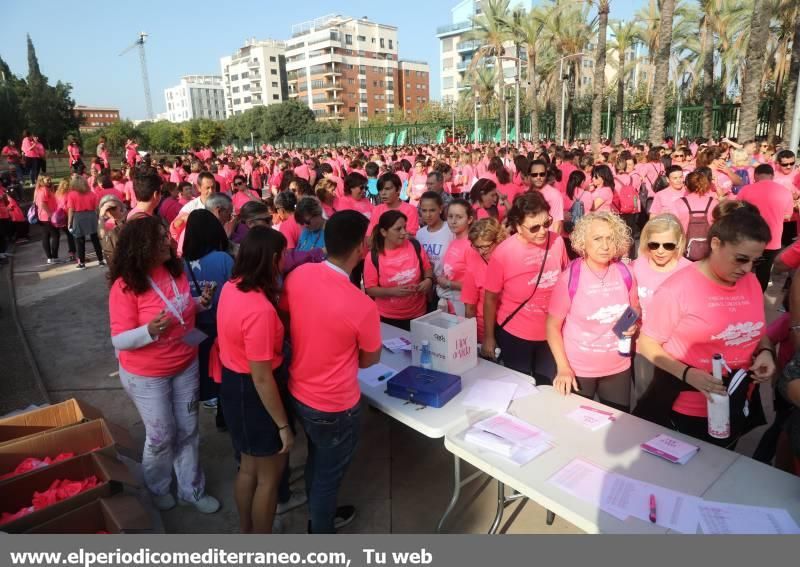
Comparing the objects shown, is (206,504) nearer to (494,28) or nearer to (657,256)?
(657,256)

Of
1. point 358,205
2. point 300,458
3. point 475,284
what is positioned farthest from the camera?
point 358,205

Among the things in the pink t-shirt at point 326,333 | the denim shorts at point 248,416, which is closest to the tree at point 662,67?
the pink t-shirt at point 326,333

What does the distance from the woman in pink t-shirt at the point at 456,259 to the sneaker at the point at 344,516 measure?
5.01 feet

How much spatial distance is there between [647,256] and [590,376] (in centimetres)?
86

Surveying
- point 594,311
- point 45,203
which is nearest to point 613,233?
point 594,311

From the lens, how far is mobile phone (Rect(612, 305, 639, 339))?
2.56m

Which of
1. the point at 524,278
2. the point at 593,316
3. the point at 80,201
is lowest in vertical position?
the point at 593,316

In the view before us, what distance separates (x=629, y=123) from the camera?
28.9 metres

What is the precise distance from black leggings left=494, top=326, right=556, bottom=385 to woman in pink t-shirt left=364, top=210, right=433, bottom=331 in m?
0.73

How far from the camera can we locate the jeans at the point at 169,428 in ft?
9.11

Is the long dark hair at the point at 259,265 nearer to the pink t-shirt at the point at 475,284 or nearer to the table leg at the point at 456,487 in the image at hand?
the table leg at the point at 456,487

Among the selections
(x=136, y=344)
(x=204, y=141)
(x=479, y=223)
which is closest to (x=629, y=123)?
(x=479, y=223)

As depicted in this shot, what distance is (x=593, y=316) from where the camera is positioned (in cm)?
267
